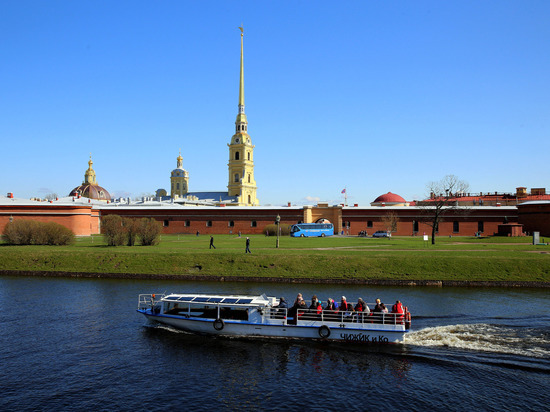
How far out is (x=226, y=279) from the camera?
126 ft

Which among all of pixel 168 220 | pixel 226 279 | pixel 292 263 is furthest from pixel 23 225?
pixel 292 263

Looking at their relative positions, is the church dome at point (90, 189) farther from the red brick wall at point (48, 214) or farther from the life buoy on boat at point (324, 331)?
the life buoy on boat at point (324, 331)

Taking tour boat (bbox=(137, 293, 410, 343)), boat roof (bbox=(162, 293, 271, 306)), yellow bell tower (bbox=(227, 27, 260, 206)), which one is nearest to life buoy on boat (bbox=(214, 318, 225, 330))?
tour boat (bbox=(137, 293, 410, 343))

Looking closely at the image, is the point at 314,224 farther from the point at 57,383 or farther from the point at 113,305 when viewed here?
the point at 57,383

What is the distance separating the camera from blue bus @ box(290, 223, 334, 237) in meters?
70.6

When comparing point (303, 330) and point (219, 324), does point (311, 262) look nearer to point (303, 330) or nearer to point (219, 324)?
point (303, 330)

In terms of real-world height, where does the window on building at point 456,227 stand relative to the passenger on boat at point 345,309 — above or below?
above

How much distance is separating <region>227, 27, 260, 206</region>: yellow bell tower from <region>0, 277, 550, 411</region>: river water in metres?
117

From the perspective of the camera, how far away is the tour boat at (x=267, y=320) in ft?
70.6

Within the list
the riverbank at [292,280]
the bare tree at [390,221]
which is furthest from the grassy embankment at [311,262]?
the bare tree at [390,221]

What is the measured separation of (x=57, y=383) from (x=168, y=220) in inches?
2408

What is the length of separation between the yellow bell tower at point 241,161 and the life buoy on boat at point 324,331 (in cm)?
12120

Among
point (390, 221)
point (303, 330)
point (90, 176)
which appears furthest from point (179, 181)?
point (303, 330)

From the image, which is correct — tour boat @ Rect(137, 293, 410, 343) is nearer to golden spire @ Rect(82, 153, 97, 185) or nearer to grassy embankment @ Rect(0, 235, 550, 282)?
grassy embankment @ Rect(0, 235, 550, 282)
